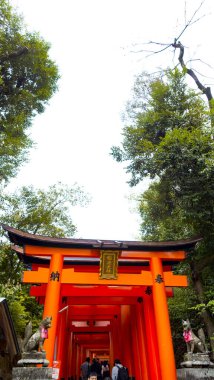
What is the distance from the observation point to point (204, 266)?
11.6m

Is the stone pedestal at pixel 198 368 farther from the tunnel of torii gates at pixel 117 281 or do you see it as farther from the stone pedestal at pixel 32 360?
the stone pedestal at pixel 32 360

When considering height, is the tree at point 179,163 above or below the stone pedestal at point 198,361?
above

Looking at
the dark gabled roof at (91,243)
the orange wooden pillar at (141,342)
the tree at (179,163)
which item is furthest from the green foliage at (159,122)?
the orange wooden pillar at (141,342)

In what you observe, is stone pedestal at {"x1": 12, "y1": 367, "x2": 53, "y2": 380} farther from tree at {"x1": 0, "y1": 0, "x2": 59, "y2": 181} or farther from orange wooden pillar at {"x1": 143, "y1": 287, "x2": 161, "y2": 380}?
tree at {"x1": 0, "y1": 0, "x2": 59, "y2": 181}

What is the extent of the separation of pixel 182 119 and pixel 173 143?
1855 mm

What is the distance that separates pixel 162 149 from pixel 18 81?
7.25 meters

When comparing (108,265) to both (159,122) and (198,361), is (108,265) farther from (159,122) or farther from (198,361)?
(159,122)

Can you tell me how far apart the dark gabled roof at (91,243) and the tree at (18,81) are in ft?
16.6

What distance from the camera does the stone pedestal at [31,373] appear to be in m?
6.17

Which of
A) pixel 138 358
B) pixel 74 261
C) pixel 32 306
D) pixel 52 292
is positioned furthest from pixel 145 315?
pixel 32 306

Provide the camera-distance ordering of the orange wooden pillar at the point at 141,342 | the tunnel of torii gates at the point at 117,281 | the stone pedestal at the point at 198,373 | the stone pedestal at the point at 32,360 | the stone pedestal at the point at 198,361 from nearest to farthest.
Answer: the stone pedestal at the point at 32,360 → the stone pedestal at the point at 198,373 → the stone pedestal at the point at 198,361 → the tunnel of torii gates at the point at 117,281 → the orange wooden pillar at the point at 141,342

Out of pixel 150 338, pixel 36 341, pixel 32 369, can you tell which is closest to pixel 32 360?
pixel 32 369

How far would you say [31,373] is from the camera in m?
6.20

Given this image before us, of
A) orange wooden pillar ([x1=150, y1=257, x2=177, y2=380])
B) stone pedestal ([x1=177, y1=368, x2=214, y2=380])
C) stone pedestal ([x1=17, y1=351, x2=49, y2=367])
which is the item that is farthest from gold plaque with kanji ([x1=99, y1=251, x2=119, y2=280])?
stone pedestal ([x1=177, y1=368, x2=214, y2=380])
